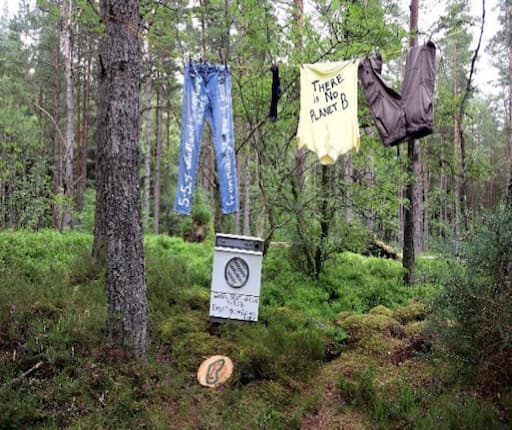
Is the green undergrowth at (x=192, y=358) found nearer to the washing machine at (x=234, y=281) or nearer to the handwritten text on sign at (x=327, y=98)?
the washing machine at (x=234, y=281)

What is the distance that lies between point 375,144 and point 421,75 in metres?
2.22

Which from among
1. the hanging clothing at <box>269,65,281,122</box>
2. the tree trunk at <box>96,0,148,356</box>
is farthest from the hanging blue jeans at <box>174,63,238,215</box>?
the tree trunk at <box>96,0,148,356</box>

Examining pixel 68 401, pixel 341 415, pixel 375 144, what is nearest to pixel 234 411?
pixel 341 415

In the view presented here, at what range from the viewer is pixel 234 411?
438cm

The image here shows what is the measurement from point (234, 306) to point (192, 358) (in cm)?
81

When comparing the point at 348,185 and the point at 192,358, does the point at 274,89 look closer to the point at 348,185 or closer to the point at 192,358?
the point at 348,185

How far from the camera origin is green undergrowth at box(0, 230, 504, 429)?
4055 millimetres

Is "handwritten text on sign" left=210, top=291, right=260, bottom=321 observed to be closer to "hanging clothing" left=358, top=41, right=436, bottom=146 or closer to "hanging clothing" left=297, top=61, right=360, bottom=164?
"hanging clothing" left=297, top=61, right=360, bottom=164

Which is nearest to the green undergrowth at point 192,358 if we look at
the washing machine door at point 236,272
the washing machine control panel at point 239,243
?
the washing machine door at point 236,272

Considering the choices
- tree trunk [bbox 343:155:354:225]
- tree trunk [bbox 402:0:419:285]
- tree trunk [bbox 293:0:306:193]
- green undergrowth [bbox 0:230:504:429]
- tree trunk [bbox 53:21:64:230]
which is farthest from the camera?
tree trunk [bbox 53:21:64:230]

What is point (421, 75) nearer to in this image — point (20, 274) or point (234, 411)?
point (234, 411)

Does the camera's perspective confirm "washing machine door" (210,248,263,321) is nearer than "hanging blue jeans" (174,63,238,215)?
No

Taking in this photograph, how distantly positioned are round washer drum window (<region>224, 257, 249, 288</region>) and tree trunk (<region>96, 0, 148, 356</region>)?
3.64ft

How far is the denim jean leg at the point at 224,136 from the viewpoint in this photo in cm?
550
